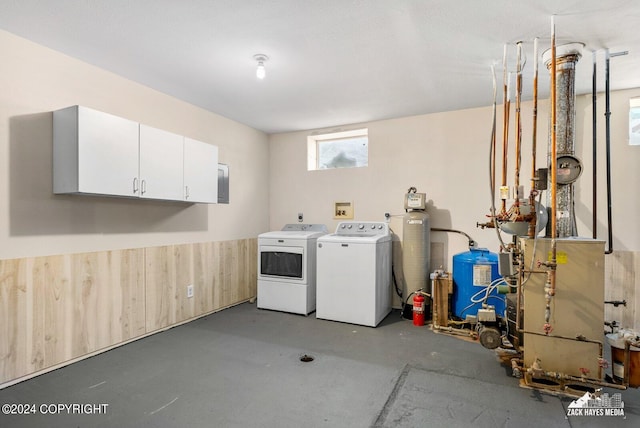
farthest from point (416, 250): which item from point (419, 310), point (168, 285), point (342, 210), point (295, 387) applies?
point (168, 285)

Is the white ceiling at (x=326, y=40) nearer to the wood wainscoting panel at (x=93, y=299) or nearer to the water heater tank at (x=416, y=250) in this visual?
the water heater tank at (x=416, y=250)

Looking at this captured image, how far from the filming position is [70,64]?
267 centimetres

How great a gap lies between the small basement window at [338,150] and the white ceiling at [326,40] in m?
1.12

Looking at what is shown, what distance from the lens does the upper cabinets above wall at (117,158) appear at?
243 centimetres

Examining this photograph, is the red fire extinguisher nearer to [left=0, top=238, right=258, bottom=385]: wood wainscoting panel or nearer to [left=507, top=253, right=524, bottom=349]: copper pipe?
[left=507, top=253, right=524, bottom=349]: copper pipe

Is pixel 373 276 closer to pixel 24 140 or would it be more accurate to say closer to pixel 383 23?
pixel 383 23

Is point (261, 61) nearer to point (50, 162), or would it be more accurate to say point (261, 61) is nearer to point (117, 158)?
point (117, 158)

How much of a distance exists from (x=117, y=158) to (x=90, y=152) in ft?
0.67

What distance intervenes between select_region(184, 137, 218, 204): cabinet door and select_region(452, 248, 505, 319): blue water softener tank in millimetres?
2794

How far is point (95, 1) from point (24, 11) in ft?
1.72

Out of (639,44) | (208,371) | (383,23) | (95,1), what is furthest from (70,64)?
(639,44)

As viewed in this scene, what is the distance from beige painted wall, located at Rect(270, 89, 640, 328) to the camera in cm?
327

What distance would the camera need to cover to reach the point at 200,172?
137 inches

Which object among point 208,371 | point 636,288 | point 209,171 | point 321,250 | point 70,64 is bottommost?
point 208,371
